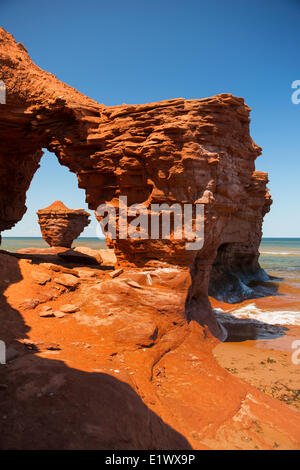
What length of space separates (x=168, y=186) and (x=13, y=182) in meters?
8.11

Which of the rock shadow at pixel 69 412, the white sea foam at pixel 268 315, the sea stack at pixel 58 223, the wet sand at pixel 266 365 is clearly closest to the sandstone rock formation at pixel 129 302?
the rock shadow at pixel 69 412

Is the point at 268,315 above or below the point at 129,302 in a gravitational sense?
below

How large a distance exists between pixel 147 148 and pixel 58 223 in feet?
44.6

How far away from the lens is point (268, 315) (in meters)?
13.1

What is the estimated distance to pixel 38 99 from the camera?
8.32m

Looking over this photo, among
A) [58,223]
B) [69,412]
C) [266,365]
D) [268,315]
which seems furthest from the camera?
[58,223]

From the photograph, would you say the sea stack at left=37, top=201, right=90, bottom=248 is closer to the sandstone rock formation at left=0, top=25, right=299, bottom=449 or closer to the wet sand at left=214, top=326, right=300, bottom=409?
the sandstone rock formation at left=0, top=25, right=299, bottom=449

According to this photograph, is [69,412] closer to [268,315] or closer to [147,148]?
[147,148]

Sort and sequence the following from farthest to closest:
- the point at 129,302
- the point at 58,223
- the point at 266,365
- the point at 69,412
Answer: the point at 58,223 → the point at 266,365 → the point at 129,302 → the point at 69,412

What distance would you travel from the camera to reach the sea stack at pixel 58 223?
63.1ft

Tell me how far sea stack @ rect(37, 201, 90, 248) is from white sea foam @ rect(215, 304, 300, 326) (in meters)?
11.7

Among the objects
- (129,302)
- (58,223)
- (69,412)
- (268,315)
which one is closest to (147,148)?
(129,302)

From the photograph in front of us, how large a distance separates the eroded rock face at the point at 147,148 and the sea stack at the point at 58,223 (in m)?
9.55

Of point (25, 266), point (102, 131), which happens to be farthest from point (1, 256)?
point (102, 131)
